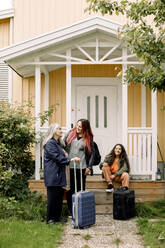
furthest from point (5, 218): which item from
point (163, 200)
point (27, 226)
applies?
point (163, 200)

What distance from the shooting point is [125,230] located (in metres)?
6.49

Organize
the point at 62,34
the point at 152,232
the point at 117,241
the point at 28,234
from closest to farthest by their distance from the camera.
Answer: the point at 117,241 < the point at 28,234 < the point at 152,232 < the point at 62,34

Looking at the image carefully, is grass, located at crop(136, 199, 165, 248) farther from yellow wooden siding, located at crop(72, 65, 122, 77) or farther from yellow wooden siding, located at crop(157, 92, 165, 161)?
yellow wooden siding, located at crop(72, 65, 122, 77)

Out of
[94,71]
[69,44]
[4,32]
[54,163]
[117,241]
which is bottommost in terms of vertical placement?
[117,241]

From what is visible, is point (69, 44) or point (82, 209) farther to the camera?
point (69, 44)

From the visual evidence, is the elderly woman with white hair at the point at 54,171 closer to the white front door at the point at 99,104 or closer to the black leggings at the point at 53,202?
the black leggings at the point at 53,202

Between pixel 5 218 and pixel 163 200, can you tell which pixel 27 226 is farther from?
pixel 163 200

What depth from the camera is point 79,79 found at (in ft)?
33.6

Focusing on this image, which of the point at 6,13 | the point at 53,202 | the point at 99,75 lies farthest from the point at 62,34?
the point at 53,202

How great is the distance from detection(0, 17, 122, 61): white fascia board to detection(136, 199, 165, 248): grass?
3.63 m

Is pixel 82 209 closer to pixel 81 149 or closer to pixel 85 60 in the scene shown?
pixel 81 149

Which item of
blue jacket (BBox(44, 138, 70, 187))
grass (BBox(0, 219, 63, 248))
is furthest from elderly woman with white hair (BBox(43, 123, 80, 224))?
grass (BBox(0, 219, 63, 248))

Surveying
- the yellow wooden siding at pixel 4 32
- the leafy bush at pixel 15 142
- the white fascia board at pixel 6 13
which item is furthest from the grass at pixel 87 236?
the white fascia board at pixel 6 13

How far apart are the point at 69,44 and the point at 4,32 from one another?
10.4 feet
